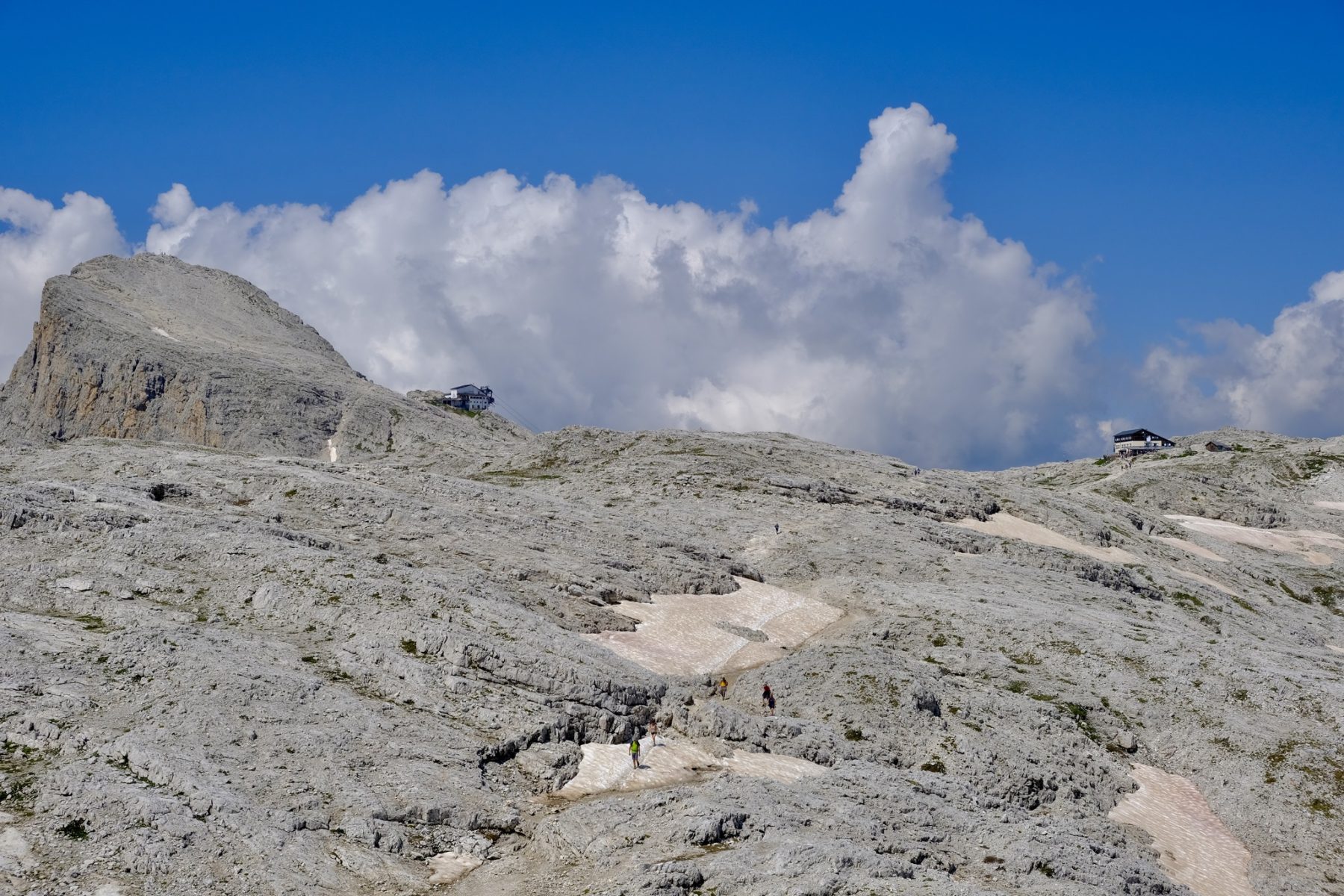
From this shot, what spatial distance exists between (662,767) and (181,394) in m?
147

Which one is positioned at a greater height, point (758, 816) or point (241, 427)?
point (241, 427)

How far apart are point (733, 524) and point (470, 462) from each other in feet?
154

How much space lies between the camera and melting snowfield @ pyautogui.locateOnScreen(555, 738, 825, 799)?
4741 cm

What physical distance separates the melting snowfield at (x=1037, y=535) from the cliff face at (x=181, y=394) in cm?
9797

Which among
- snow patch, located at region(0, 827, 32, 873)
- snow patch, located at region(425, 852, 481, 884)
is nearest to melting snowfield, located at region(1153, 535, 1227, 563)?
snow patch, located at region(425, 852, 481, 884)

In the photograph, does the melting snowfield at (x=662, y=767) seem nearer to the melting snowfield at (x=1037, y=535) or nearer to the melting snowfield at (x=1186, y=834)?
the melting snowfield at (x=1186, y=834)

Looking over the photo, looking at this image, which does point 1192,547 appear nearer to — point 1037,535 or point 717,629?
point 1037,535

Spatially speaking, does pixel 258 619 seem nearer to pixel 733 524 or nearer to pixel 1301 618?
pixel 733 524

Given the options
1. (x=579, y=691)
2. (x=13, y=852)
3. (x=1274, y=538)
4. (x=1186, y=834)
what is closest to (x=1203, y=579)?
(x=1274, y=538)

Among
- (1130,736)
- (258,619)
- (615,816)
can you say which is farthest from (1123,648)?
(258,619)

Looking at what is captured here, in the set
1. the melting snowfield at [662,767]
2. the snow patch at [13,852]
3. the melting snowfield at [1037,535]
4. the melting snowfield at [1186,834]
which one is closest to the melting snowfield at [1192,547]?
the melting snowfield at [1037,535]

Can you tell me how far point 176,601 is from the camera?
57.8m

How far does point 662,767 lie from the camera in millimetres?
50094

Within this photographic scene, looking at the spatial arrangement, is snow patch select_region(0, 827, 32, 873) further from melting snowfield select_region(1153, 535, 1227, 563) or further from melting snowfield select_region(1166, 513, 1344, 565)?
melting snowfield select_region(1166, 513, 1344, 565)
